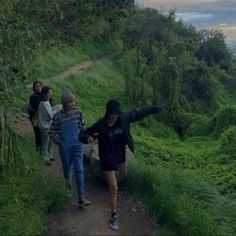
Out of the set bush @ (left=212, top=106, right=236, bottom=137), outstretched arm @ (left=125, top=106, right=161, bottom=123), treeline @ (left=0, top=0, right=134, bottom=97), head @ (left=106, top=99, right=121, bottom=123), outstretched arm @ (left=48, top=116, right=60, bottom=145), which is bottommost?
bush @ (left=212, top=106, right=236, bottom=137)

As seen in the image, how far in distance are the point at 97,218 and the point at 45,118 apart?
2.81m

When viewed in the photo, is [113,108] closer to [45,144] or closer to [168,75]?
[45,144]

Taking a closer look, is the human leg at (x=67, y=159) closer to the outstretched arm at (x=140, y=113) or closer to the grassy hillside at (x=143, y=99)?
the grassy hillside at (x=143, y=99)

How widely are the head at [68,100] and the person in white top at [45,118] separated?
5.91 feet

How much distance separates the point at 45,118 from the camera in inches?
377

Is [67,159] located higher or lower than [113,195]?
higher

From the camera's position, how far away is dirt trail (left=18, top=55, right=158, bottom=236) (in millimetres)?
7055

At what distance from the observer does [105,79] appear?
32250 mm

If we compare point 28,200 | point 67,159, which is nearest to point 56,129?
point 67,159

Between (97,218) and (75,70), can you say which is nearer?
(97,218)

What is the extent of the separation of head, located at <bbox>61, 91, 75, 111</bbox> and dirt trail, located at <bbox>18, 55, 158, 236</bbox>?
1.42m

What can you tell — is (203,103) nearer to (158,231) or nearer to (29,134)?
(29,134)

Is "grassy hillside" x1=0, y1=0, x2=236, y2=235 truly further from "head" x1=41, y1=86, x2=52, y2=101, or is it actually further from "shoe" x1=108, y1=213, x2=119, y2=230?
"shoe" x1=108, y1=213, x2=119, y2=230

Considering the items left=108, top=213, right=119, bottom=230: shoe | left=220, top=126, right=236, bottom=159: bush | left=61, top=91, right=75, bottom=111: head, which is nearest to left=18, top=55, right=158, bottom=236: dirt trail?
left=108, top=213, right=119, bottom=230: shoe
